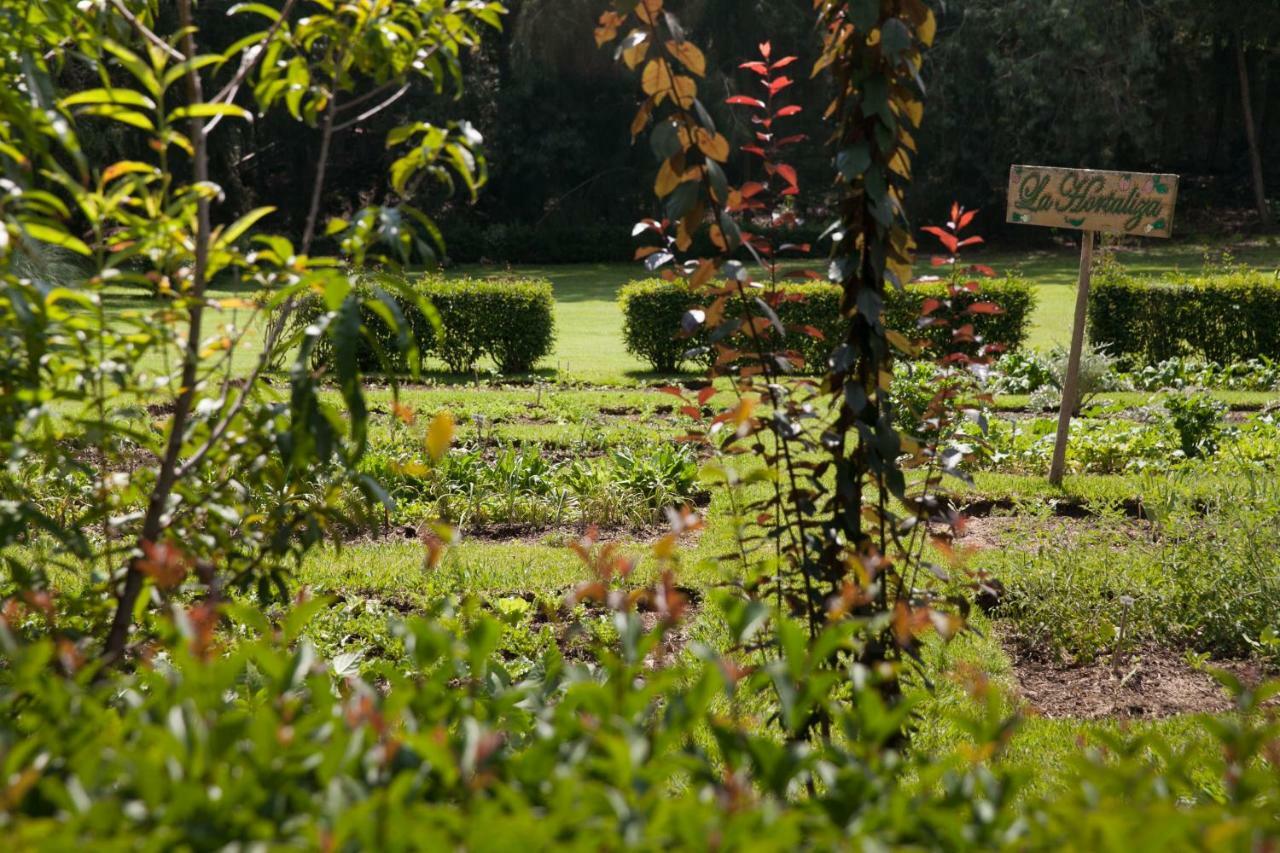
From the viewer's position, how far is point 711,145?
2510mm

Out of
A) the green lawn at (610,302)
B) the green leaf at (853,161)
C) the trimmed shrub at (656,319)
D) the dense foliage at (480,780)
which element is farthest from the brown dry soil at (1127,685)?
the trimmed shrub at (656,319)

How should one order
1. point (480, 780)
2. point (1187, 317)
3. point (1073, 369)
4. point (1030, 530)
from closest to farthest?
point (480, 780) < point (1030, 530) < point (1073, 369) < point (1187, 317)

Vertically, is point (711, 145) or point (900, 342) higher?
point (711, 145)

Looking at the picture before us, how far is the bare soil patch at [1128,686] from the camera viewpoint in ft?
12.1

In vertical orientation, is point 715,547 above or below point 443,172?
below

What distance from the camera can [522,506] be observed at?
232 inches

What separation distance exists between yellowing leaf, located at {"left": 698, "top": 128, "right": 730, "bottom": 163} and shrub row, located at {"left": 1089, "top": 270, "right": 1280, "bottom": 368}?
10214 millimetres

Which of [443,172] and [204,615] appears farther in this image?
[443,172]

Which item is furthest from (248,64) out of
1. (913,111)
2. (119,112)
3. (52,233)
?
(913,111)

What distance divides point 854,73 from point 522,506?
361 cm

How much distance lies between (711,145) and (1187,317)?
34.5ft

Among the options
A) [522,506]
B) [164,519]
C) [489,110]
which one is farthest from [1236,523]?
[489,110]

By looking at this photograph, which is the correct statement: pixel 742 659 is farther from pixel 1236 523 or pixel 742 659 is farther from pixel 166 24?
pixel 166 24

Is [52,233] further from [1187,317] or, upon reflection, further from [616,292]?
[616,292]
